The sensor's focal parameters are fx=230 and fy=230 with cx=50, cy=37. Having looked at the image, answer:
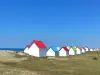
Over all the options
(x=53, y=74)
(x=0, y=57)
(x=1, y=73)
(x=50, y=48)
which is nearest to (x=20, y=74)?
(x=1, y=73)

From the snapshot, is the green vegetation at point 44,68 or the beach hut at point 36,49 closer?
the green vegetation at point 44,68

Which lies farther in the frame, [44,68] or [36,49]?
[36,49]

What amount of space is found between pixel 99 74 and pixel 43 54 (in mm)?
40993

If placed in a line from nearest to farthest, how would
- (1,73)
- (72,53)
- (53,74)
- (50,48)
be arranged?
(1,73), (53,74), (50,48), (72,53)

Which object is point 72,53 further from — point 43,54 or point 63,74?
point 63,74

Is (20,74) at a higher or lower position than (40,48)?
lower

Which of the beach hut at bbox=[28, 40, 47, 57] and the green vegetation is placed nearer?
the green vegetation

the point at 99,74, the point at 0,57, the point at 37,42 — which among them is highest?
the point at 37,42

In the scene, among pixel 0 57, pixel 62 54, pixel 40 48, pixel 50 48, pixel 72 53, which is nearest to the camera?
pixel 0 57

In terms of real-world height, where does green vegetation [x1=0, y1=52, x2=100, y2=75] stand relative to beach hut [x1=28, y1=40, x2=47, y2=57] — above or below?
below

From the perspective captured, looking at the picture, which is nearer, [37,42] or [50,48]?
[37,42]

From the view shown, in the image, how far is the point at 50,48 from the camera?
89250 millimetres

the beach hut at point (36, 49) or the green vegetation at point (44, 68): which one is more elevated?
the beach hut at point (36, 49)

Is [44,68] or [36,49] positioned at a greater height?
[36,49]
